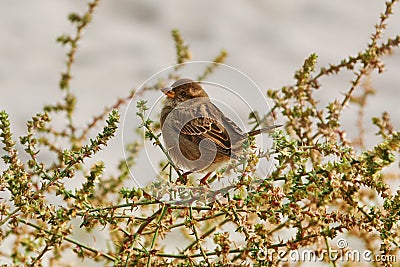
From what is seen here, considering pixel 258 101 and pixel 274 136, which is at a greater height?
pixel 258 101

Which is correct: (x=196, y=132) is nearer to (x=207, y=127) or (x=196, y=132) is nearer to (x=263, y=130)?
(x=207, y=127)

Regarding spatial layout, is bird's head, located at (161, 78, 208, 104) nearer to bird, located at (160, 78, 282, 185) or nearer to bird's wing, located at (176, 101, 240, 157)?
bird, located at (160, 78, 282, 185)

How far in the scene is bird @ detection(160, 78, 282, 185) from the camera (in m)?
2.47

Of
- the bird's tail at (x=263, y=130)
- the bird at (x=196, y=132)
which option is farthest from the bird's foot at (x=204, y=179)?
the bird's tail at (x=263, y=130)

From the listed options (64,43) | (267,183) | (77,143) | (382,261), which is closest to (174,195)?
(267,183)

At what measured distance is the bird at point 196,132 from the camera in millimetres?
2469

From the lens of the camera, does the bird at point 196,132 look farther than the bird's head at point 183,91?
No

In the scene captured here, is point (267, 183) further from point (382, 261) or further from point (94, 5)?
point (94, 5)

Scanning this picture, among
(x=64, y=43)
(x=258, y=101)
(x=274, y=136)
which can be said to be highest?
(x=64, y=43)

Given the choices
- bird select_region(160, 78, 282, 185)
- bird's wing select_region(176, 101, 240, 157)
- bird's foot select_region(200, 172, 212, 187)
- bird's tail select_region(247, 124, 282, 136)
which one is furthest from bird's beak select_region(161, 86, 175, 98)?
bird's tail select_region(247, 124, 282, 136)

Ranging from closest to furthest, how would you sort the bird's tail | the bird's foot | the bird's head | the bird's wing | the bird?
the bird's tail
the bird's foot
the bird
the bird's wing
the bird's head

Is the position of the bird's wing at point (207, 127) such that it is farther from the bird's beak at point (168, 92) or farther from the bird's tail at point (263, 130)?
the bird's tail at point (263, 130)

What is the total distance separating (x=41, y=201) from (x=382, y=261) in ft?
3.31

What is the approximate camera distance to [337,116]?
225 cm
